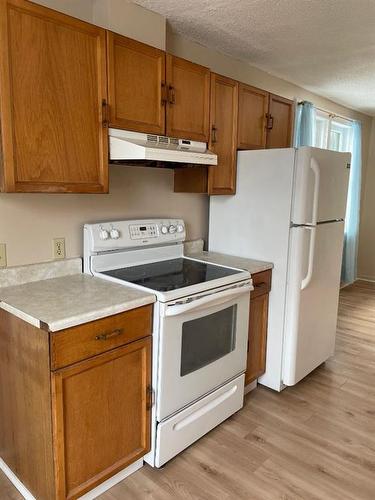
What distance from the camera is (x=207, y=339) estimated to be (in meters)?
2.05

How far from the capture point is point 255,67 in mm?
Answer: 3232

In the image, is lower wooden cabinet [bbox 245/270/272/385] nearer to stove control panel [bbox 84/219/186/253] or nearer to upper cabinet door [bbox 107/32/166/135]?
stove control panel [bbox 84/219/186/253]

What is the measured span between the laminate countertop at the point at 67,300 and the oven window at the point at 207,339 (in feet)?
1.11

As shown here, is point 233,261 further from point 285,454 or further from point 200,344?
point 285,454

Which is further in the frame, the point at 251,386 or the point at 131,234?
the point at 251,386

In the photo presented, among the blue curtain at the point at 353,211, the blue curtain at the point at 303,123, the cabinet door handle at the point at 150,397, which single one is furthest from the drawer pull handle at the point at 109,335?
the blue curtain at the point at 353,211

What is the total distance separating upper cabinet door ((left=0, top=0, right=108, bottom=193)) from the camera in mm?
1470

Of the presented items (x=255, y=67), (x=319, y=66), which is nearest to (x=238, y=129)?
(x=255, y=67)

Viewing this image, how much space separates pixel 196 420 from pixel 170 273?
0.81 metres

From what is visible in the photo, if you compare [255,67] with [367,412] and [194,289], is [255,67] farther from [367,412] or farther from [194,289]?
[367,412]

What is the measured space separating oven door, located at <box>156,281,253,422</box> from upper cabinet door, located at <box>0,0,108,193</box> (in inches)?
29.8

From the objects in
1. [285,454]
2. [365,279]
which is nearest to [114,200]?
[285,454]

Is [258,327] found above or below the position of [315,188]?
below

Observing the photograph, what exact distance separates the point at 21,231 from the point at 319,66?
108 inches
